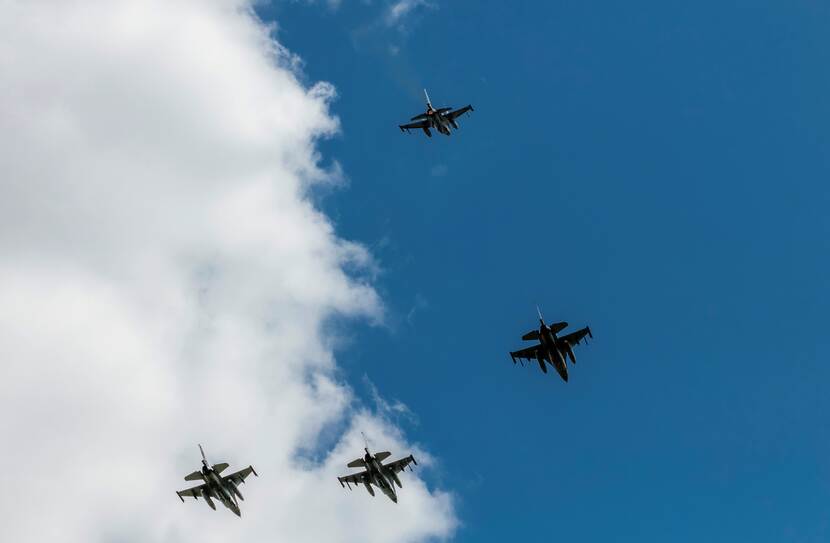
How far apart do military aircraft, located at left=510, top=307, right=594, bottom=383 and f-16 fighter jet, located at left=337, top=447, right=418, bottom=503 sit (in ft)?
60.4

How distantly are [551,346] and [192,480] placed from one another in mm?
38302

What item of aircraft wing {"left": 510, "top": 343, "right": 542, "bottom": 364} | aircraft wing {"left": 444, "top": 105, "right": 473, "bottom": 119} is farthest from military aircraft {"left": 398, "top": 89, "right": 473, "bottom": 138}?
aircraft wing {"left": 510, "top": 343, "right": 542, "bottom": 364}

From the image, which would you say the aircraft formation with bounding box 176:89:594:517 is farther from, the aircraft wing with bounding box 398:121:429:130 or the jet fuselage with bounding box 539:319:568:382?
the aircraft wing with bounding box 398:121:429:130

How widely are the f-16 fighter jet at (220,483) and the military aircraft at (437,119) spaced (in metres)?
47.8

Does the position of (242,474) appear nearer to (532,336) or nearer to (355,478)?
(355,478)

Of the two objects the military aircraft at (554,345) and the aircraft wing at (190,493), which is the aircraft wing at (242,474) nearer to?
the aircraft wing at (190,493)

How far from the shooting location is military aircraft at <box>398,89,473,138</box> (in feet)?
314

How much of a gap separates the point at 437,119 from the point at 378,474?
149 feet

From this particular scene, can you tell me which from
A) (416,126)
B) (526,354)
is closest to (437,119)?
(416,126)

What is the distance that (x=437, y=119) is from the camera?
315 feet

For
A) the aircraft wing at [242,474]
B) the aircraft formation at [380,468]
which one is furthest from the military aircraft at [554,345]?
the aircraft wing at [242,474]

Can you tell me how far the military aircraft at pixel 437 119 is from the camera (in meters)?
95.6

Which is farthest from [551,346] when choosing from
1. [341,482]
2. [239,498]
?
[239,498]

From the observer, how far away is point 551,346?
242 ft
